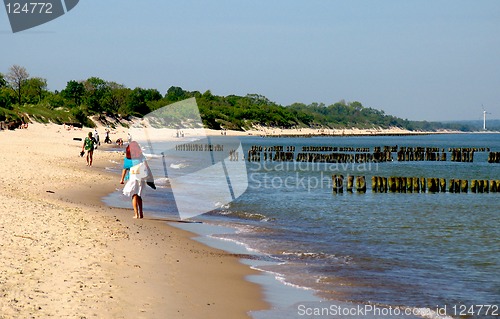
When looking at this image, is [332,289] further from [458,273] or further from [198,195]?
[198,195]

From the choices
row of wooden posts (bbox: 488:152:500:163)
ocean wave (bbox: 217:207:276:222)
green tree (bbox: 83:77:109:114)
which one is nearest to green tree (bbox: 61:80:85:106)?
green tree (bbox: 83:77:109:114)

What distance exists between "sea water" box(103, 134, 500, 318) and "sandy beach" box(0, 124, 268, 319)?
3.60 ft

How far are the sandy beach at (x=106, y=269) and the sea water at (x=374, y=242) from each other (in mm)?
1097

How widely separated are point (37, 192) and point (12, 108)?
76.4 meters

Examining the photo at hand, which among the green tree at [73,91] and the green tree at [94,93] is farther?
the green tree at [73,91]

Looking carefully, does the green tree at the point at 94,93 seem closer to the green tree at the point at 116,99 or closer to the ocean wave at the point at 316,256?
the green tree at the point at 116,99

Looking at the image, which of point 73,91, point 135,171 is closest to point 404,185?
point 135,171

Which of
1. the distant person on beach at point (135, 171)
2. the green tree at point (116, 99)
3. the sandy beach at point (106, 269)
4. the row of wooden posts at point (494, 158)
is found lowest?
the row of wooden posts at point (494, 158)

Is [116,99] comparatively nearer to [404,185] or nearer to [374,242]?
[404,185]

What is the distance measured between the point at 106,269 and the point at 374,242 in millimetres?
9043

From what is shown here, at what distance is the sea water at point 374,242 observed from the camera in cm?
1098

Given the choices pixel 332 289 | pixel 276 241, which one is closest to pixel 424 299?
pixel 332 289

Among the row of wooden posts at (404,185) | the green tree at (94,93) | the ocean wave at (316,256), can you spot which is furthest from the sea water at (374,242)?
the green tree at (94,93)

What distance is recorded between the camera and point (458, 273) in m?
13.1
